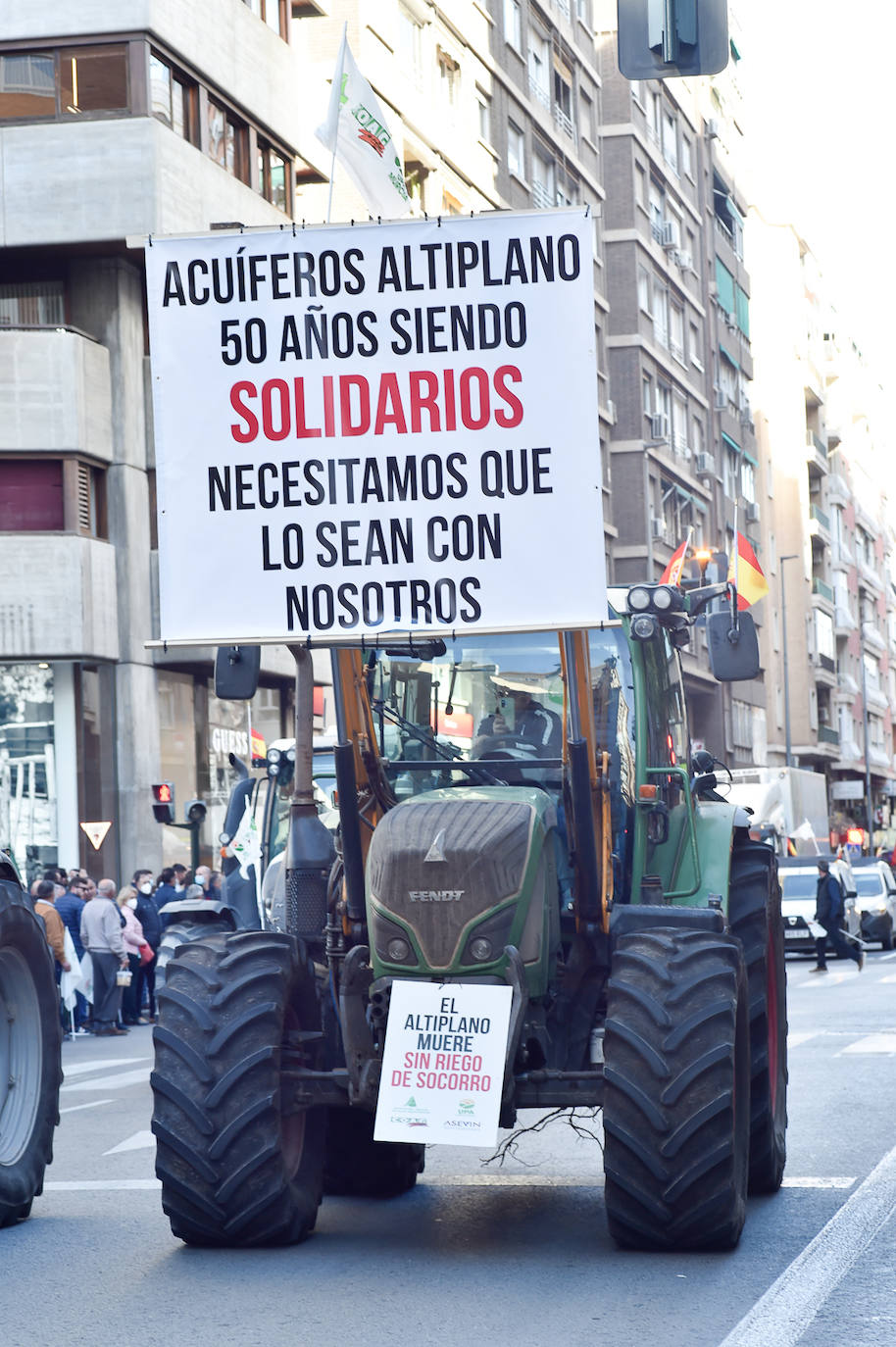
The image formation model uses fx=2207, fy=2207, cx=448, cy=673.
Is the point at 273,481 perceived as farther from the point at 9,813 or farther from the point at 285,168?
the point at 285,168

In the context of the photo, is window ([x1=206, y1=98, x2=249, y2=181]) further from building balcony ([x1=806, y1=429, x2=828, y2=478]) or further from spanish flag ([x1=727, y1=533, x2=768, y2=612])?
building balcony ([x1=806, y1=429, x2=828, y2=478])

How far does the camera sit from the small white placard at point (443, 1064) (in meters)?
7.31

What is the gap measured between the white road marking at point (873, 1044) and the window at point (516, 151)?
33.6 metres

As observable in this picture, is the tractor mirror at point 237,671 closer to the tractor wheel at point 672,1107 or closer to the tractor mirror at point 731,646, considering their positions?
the tractor mirror at point 731,646

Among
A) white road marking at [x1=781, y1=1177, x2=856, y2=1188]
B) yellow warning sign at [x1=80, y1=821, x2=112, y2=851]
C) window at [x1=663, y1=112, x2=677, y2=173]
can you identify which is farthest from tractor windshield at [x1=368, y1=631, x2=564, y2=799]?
window at [x1=663, y1=112, x2=677, y2=173]

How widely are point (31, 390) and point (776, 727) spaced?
50.1 meters

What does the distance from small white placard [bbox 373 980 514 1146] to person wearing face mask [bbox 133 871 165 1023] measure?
17205mm

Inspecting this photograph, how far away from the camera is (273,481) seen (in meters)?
8.05

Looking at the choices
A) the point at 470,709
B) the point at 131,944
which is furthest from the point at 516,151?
the point at 470,709

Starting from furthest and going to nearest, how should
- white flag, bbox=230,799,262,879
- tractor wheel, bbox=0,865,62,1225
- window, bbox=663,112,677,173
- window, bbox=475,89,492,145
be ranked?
window, bbox=663,112,677,173
window, bbox=475,89,492,145
white flag, bbox=230,799,262,879
tractor wheel, bbox=0,865,62,1225

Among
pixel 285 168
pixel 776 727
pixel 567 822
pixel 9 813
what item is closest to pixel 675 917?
pixel 567 822

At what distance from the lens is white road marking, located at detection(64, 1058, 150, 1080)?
1831cm

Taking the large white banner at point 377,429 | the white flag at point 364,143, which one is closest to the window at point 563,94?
the white flag at point 364,143

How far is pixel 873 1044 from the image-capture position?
17.1 meters
